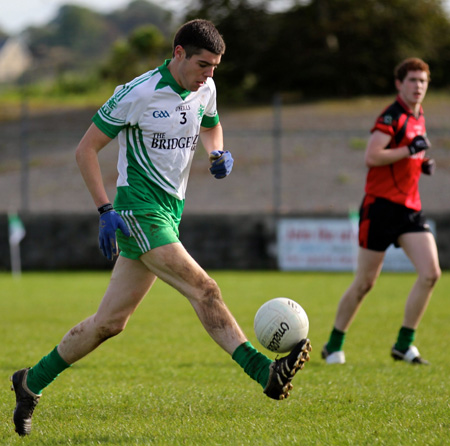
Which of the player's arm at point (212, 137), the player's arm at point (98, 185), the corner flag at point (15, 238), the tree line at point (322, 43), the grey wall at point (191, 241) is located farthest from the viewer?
the tree line at point (322, 43)

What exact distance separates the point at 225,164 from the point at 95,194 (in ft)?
2.65

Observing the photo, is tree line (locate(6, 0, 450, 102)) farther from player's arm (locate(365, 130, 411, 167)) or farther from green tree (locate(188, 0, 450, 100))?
player's arm (locate(365, 130, 411, 167))

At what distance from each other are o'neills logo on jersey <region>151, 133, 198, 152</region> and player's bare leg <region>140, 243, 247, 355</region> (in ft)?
1.92

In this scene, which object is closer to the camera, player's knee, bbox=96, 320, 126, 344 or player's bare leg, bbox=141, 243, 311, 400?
player's bare leg, bbox=141, 243, 311, 400

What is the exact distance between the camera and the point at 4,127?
28.8m

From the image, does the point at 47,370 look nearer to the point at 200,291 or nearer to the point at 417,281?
the point at 200,291

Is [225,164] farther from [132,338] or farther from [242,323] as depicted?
[242,323]

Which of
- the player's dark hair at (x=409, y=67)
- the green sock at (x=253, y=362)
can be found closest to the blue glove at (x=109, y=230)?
the green sock at (x=253, y=362)

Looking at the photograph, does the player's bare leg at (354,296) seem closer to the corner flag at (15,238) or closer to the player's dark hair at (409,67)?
the player's dark hair at (409,67)

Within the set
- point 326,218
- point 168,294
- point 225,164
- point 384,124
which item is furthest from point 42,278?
point 225,164

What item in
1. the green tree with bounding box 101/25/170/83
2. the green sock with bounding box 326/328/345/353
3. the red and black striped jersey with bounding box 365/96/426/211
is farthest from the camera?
the green tree with bounding box 101/25/170/83

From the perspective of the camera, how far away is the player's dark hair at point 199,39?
459 centimetres

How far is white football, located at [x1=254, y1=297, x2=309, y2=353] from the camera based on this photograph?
15.1ft

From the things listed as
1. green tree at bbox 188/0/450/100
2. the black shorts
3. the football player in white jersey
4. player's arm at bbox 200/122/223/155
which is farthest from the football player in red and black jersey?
green tree at bbox 188/0/450/100
